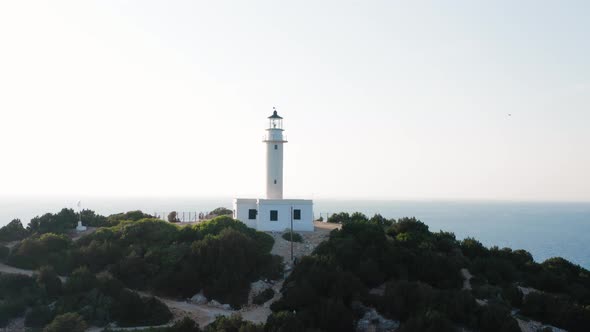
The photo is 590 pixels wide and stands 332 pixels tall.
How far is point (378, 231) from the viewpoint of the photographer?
26.7 metres

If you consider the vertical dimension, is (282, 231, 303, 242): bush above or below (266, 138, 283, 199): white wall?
below

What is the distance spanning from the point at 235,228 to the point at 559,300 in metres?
15.7

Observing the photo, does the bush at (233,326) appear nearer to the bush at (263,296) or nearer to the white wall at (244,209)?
the bush at (263,296)

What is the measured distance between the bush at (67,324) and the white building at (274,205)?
13468 mm

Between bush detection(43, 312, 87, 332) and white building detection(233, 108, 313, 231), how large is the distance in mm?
13468

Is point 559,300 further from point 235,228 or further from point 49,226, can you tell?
point 49,226

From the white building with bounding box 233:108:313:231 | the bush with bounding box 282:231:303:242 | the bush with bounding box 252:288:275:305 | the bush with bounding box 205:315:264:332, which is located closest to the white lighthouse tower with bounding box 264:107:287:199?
the white building with bounding box 233:108:313:231

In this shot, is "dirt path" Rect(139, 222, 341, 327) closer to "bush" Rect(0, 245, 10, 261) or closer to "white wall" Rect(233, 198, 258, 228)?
"white wall" Rect(233, 198, 258, 228)

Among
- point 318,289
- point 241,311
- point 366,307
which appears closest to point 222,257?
point 241,311

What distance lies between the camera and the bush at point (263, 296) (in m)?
21.6

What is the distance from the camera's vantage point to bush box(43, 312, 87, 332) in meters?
17.5

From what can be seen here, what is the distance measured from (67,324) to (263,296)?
7654 mm

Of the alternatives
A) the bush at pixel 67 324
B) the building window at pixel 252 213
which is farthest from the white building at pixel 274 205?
the bush at pixel 67 324

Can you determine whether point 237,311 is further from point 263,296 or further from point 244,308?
point 263,296
